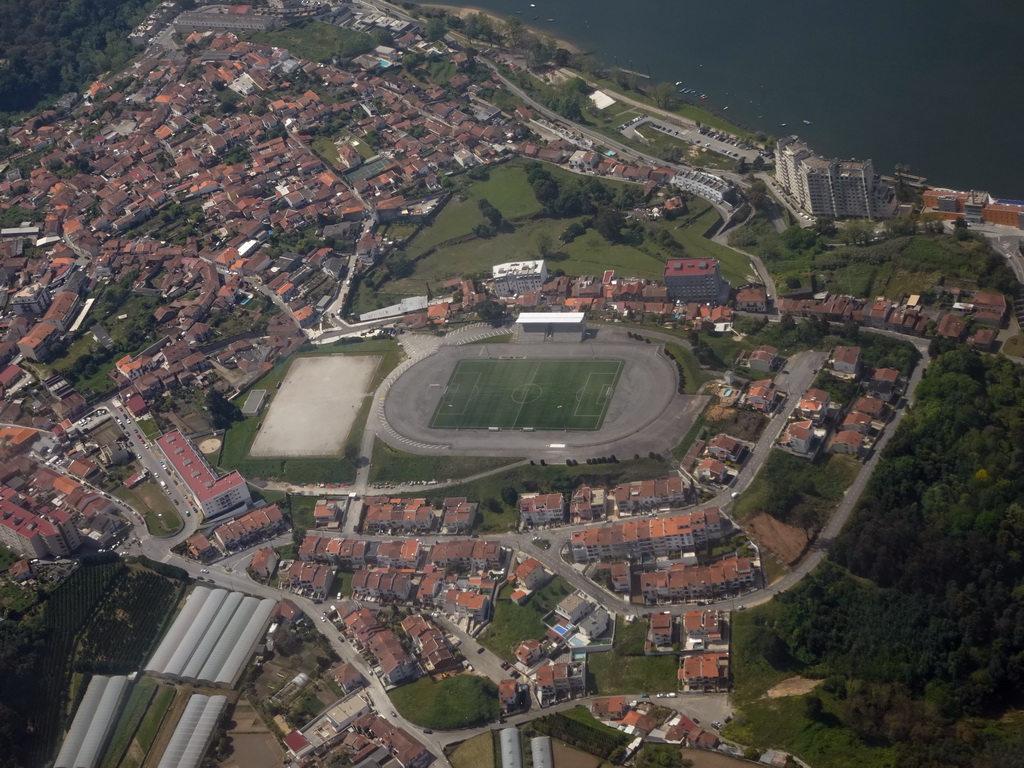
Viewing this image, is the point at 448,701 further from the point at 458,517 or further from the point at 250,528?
the point at 250,528

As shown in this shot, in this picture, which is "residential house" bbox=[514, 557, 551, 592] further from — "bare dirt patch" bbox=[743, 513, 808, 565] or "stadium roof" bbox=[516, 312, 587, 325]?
"stadium roof" bbox=[516, 312, 587, 325]

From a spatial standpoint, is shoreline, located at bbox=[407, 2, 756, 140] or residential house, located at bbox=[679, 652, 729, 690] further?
shoreline, located at bbox=[407, 2, 756, 140]

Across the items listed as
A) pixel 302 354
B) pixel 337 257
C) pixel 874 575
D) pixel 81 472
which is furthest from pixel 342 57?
pixel 874 575

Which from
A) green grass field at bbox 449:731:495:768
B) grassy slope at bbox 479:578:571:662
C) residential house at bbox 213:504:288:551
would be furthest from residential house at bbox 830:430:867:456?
residential house at bbox 213:504:288:551

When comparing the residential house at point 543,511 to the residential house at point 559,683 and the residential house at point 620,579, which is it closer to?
the residential house at point 620,579

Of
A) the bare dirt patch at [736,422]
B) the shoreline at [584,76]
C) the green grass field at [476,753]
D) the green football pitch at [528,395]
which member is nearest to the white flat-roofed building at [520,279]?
the green football pitch at [528,395]

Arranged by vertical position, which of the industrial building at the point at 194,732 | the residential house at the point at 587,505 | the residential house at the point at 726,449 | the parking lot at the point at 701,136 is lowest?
the industrial building at the point at 194,732
